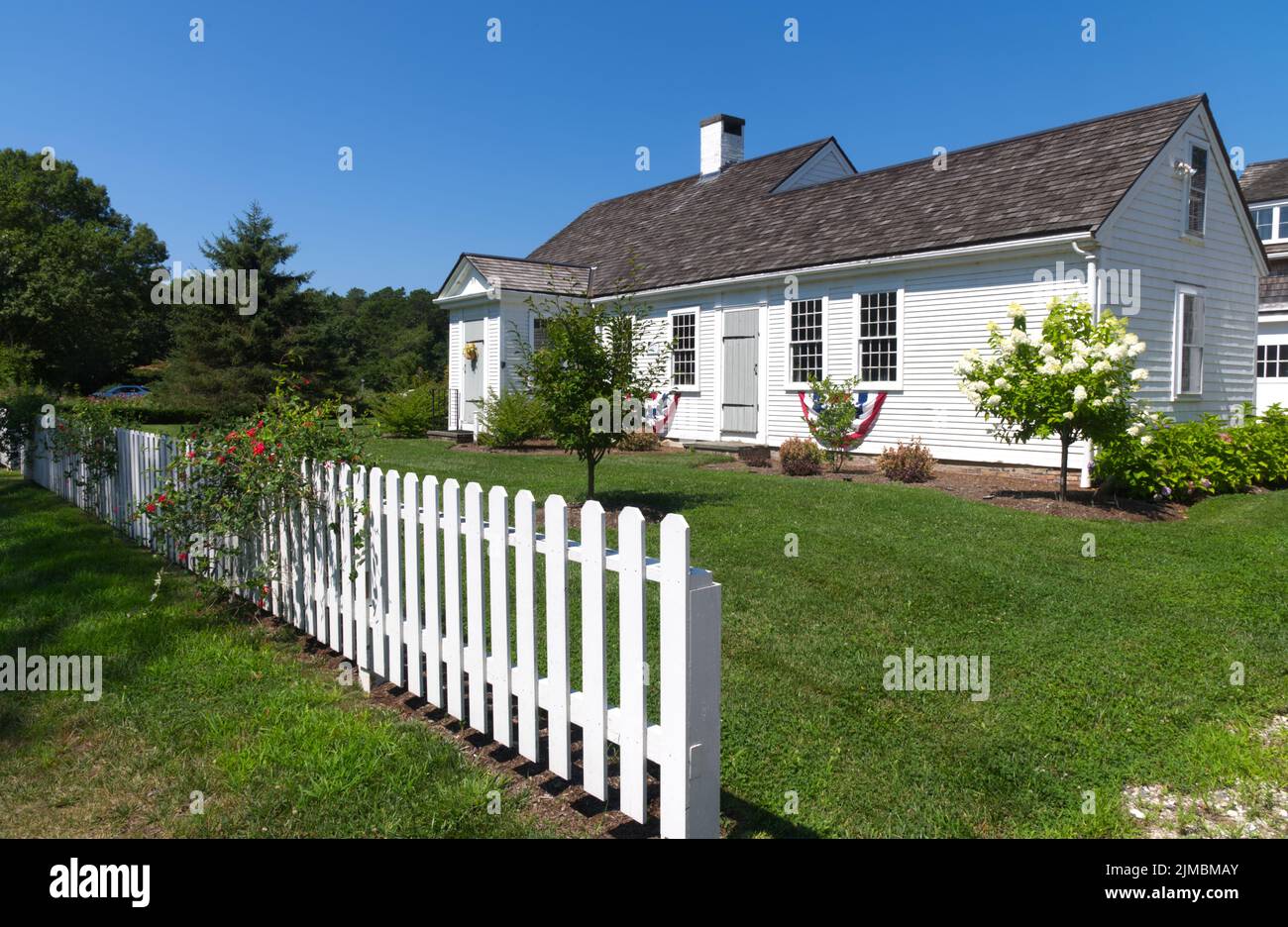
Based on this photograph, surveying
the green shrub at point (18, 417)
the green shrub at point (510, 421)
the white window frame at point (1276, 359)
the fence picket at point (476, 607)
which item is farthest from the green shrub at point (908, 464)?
the white window frame at point (1276, 359)

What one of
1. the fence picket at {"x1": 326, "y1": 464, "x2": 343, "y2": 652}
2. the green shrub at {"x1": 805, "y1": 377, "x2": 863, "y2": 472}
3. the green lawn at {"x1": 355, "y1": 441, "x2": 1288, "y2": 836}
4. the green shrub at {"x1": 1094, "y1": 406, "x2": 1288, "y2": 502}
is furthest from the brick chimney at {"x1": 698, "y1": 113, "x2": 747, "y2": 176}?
the fence picket at {"x1": 326, "y1": 464, "x2": 343, "y2": 652}

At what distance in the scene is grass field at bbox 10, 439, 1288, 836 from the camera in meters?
3.55

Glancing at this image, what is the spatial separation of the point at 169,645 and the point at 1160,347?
13.7 meters

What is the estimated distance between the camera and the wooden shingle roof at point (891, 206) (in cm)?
1267

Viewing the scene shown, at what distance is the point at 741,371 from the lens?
16.8 m

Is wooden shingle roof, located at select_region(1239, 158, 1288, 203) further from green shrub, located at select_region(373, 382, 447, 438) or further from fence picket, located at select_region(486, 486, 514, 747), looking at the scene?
fence picket, located at select_region(486, 486, 514, 747)

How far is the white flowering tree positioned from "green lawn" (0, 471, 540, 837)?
8.21 meters

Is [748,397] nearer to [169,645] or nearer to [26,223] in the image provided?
[169,645]

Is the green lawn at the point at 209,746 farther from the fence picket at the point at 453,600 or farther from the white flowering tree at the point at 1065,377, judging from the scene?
the white flowering tree at the point at 1065,377

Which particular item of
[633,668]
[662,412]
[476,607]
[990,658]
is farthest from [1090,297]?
[633,668]

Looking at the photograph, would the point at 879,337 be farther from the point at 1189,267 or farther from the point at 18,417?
the point at 18,417
